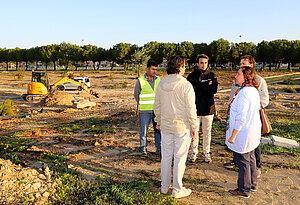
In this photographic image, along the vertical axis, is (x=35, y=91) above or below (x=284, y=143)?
above

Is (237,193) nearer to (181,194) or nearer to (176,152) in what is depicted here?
(181,194)

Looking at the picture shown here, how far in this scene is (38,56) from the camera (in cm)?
6531

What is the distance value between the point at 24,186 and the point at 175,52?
183 ft

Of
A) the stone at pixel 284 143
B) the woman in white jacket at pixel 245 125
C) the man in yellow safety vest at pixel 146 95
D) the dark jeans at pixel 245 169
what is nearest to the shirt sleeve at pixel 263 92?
the woman in white jacket at pixel 245 125

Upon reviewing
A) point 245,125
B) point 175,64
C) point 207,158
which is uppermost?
point 175,64

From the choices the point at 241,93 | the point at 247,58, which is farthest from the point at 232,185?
the point at 247,58

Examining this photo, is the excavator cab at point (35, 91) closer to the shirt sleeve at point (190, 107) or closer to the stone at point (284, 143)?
the stone at point (284, 143)

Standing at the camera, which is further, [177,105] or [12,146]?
[12,146]

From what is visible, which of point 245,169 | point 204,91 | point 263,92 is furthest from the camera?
point 204,91

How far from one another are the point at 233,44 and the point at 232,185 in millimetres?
55292

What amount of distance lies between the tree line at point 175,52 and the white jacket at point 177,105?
41.2 m

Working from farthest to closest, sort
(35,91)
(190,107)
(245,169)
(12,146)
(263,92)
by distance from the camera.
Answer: (35,91) → (12,146) → (263,92) → (245,169) → (190,107)

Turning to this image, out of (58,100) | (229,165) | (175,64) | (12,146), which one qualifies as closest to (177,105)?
(175,64)

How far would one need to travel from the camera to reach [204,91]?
4.53 m
